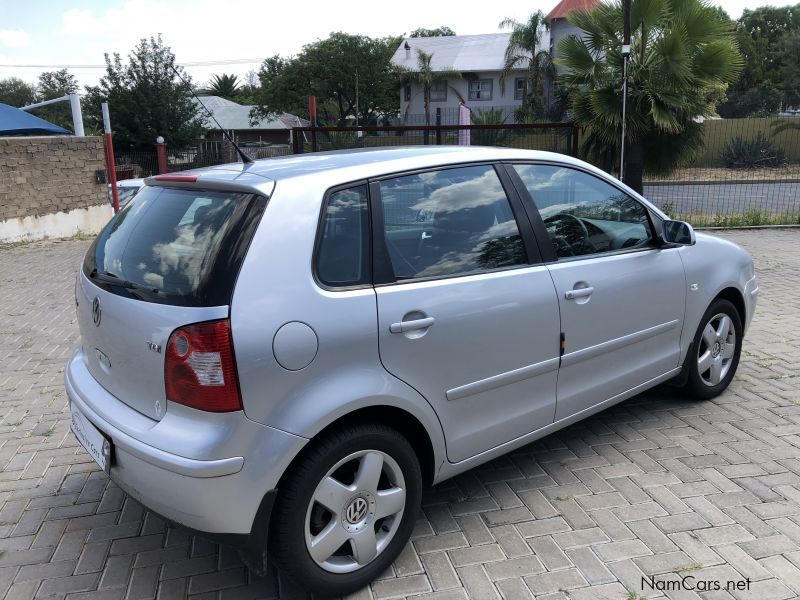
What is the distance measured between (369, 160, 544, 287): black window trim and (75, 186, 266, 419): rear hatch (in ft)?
1.60

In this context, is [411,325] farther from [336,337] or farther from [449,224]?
[449,224]

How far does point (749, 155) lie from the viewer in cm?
2694

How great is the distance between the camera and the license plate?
8.39 feet

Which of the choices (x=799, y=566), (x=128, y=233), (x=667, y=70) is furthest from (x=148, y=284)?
(x=667, y=70)

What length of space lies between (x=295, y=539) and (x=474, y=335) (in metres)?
1.08

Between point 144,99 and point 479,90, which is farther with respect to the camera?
point 479,90

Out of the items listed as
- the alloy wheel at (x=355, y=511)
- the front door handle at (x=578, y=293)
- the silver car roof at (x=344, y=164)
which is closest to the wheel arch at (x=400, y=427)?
the alloy wheel at (x=355, y=511)

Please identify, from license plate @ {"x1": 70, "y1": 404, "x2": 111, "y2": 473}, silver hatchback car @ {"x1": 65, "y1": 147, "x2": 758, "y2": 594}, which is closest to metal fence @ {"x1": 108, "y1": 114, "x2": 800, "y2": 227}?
silver hatchback car @ {"x1": 65, "y1": 147, "x2": 758, "y2": 594}

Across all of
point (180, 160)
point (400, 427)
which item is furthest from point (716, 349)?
point (180, 160)

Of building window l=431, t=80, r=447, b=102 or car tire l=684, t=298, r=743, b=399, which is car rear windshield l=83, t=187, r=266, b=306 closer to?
car tire l=684, t=298, r=743, b=399

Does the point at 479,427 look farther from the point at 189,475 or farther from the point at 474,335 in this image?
the point at 189,475

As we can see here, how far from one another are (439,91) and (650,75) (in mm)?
39924

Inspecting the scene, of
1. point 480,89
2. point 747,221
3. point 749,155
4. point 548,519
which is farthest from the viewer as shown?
point 480,89

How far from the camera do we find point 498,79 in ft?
158
